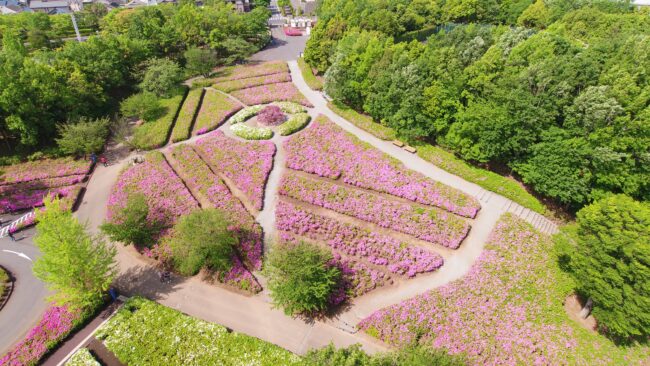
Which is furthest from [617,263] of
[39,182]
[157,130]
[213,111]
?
[39,182]

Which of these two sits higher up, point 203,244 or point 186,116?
point 186,116

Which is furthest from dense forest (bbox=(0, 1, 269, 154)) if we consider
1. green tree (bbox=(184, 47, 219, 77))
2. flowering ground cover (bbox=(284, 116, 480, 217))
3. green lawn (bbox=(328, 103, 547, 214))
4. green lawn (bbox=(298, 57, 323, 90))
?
green lawn (bbox=(328, 103, 547, 214))

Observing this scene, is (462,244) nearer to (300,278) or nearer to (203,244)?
(300,278)

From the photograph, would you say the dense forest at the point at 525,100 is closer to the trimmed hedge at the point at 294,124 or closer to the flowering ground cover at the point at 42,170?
the trimmed hedge at the point at 294,124

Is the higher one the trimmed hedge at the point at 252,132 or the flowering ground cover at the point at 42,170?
the trimmed hedge at the point at 252,132

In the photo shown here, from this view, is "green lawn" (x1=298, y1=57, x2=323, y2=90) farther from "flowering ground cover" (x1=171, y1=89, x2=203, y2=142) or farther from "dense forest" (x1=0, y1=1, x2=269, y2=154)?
"flowering ground cover" (x1=171, y1=89, x2=203, y2=142)

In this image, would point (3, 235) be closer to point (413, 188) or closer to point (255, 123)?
point (255, 123)

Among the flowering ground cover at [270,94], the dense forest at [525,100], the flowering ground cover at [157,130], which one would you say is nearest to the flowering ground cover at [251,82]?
the flowering ground cover at [270,94]
